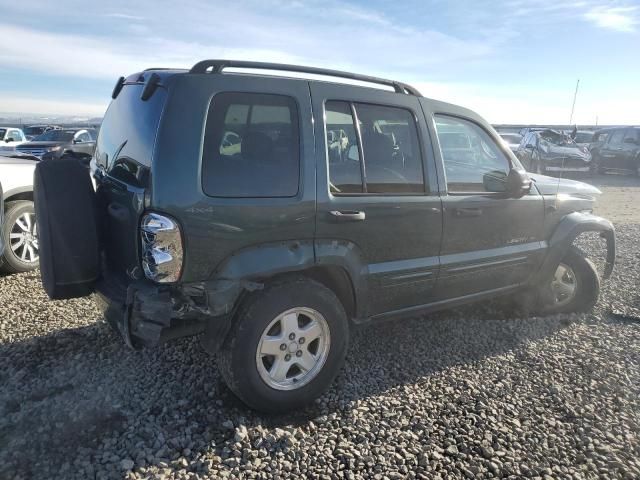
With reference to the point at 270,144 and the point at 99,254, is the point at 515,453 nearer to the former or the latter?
the point at 270,144

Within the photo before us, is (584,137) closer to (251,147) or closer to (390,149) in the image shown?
(390,149)

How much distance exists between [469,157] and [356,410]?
211 cm

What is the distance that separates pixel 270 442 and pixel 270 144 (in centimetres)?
168

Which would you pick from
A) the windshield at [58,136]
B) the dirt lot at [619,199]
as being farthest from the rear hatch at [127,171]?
the windshield at [58,136]

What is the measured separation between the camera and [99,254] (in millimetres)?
2844

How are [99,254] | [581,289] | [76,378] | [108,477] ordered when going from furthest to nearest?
[581,289] < [76,378] < [99,254] < [108,477]

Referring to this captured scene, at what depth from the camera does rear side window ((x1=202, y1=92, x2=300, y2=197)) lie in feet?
8.46

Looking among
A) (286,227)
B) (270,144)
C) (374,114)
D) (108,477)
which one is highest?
(374,114)

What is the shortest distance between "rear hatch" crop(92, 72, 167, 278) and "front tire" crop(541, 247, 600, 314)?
3.69m

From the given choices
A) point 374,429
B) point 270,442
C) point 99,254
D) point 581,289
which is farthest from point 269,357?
point 581,289

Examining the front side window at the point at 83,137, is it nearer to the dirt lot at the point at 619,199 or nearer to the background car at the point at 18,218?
the background car at the point at 18,218

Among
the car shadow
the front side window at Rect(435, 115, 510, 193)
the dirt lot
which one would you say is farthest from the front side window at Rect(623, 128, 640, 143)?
the front side window at Rect(435, 115, 510, 193)

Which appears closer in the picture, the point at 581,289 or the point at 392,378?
the point at 392,378

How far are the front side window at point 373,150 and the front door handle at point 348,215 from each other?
13cm
